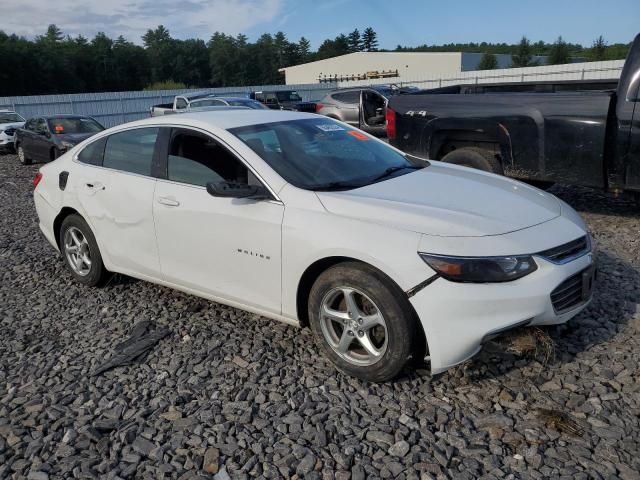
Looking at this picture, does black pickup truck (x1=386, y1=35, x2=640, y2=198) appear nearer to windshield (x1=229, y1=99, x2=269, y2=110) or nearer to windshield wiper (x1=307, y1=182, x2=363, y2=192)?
windshield wiper (x1=307, y1=182, x2=363, y2=192)

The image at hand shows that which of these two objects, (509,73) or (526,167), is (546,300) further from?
(509,73)

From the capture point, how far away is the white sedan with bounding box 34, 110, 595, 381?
2.99 metres

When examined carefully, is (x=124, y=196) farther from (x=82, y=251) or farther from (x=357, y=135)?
(x=357, y=135)

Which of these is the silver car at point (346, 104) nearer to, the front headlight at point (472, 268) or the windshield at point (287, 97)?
the windshield at point (287, 97)

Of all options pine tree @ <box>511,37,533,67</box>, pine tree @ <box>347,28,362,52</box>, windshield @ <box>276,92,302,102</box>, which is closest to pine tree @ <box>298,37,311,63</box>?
pine tree @ <box>347,28,362,52</box>

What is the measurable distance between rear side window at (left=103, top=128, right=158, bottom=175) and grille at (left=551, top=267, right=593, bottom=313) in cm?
302

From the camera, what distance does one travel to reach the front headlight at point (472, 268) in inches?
116

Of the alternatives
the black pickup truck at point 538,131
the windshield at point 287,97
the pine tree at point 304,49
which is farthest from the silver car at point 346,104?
the pine tree at point 304,49

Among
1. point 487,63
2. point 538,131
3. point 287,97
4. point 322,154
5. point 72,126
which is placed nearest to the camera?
point 322,154

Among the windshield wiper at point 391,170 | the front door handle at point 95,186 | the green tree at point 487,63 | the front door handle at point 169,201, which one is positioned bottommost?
the front door handle at point 169,201

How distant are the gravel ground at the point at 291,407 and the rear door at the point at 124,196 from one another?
526 millimetres

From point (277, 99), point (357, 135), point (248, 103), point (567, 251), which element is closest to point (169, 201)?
point (357, 135)

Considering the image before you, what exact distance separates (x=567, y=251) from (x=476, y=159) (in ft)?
11.7

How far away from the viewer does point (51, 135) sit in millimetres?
13750
